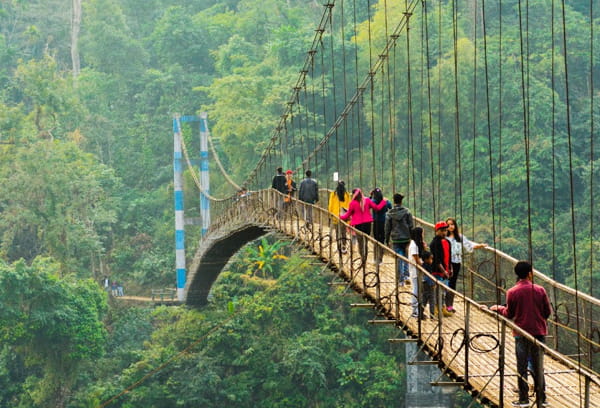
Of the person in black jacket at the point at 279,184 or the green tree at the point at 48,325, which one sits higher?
the person in black jacket at the point at 279,184

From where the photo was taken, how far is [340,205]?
11.1m

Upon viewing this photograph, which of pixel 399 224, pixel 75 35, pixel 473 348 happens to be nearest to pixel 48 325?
pixel 399 224

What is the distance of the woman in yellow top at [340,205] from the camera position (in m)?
10.1

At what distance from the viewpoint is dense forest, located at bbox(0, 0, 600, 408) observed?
21.5m

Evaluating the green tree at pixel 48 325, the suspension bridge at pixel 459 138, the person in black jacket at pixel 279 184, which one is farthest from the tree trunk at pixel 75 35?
the person in black jacket at pixel 279 184

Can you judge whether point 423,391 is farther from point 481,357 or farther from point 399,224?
point 481,357

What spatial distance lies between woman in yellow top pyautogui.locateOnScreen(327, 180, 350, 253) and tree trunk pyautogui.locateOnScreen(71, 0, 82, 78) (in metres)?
27.4

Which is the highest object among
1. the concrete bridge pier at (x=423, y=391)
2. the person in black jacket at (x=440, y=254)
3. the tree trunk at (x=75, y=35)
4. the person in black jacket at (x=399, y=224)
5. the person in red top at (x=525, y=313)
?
the tree trunk at (x=75, y=35)

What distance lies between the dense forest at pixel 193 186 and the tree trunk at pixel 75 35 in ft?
0.23

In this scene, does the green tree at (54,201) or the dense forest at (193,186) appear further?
the green tree at (54,201)

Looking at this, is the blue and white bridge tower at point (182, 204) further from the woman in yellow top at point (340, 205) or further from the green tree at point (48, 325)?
the woman in yellow top at point (340, 205)

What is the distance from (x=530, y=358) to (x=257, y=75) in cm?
2366

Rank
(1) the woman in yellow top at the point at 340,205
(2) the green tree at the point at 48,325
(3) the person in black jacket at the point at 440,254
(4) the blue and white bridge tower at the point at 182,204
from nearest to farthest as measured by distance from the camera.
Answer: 1. (3) the person in black jacket at the point at 440,254
2. (1) the woman in yellow top at the point at 340,205
3. (2) the green tree at the point at 48,325
4. (4) the blue and white bridge tower at the point at 182,204

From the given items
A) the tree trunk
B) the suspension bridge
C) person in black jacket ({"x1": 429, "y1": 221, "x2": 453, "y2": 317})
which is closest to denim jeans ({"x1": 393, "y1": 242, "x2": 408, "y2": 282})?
person in black jacket ({"x1": 429, "y1": 221, "x2": 453, "y2": 317})
